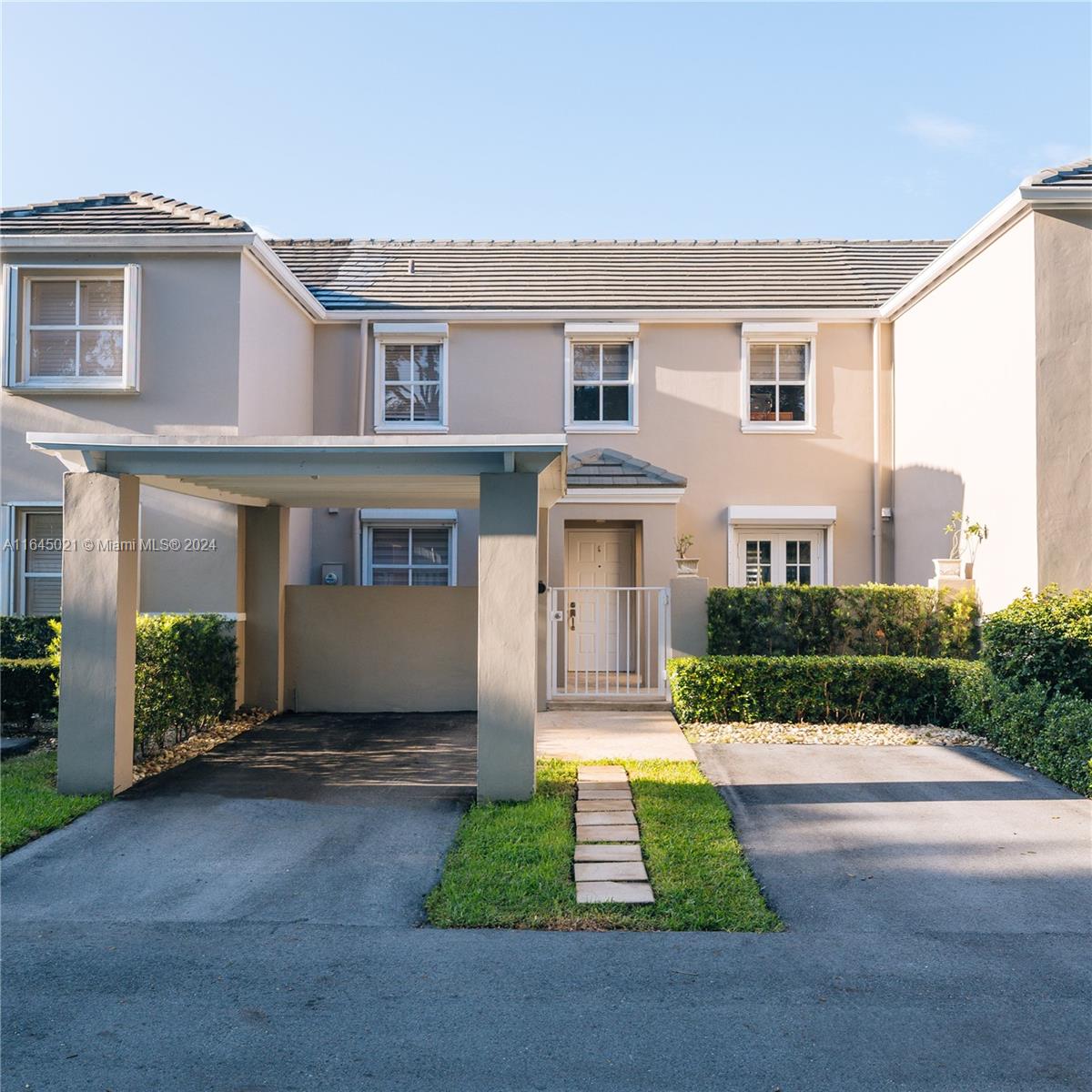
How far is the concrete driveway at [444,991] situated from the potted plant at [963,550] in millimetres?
6171

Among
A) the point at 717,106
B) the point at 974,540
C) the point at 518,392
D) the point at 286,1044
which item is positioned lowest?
the point at 286,1044

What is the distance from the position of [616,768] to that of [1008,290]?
7819 millimetres

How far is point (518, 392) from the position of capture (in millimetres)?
15242

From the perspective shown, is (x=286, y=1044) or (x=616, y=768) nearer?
(x=286, y=1044)

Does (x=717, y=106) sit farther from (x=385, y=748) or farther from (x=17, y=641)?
(x=17, y=641)

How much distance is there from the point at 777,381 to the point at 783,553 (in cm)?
294

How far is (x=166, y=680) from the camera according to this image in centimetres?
937

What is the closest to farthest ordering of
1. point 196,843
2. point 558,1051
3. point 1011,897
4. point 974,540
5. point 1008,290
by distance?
point 558,1051
point 1011,897
point 196,843
point 1008,290
point 974,540

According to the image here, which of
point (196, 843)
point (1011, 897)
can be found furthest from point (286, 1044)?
point (1011, 897)

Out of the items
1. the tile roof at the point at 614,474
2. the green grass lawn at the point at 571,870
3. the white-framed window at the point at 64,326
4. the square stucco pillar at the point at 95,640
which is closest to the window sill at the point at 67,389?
the white-framed window at the point at 64,326

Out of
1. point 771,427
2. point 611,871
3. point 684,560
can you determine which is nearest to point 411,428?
point 684,560

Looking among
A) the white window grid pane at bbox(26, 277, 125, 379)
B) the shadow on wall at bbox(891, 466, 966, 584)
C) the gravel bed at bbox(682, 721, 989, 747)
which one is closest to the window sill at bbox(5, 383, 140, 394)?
the white window grid pane at bbox(26, 277, 125, 379)

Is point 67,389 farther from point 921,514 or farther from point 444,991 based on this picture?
point 921,514

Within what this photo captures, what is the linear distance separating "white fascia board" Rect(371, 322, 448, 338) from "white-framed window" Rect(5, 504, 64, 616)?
19.0 ft
